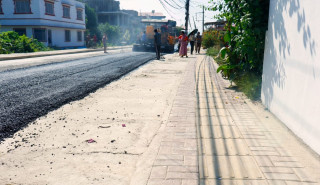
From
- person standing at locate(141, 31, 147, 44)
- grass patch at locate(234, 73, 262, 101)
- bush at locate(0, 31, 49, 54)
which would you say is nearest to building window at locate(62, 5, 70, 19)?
bush at locate(0, 31, 49, 54)

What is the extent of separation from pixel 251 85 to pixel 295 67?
2.51 metres

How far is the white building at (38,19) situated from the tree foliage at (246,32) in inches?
1132

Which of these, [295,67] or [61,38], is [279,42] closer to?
[295,67]

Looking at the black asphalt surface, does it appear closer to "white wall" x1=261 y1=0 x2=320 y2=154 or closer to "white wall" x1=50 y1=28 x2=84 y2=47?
"white wall" x1=261 y1=0 x2=320 y2=154

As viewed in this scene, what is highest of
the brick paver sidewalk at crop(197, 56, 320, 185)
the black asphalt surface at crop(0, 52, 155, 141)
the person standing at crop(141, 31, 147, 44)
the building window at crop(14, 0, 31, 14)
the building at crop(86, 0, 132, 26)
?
the building at crop(86, 0, 132, 26)

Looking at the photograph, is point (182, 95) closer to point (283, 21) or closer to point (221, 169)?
point (283, 21)

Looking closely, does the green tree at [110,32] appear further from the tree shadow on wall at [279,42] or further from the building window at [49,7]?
the tree shadow on wall at [279,42]

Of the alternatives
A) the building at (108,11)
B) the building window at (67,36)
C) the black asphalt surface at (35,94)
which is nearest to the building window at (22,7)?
the building window at (67,36)

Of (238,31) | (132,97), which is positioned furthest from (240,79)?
(132,97)

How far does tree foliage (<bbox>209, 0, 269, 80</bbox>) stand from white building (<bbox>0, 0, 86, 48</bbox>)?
28.7 m

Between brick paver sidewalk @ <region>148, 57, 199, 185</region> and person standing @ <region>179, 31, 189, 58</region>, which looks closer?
brick paver sidewalk @ <region>148, 57, 199, 185</region>

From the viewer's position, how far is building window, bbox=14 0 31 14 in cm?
3145

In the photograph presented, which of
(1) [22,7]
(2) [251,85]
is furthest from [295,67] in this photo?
(1) [22,7]

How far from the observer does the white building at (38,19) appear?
31.4 m
